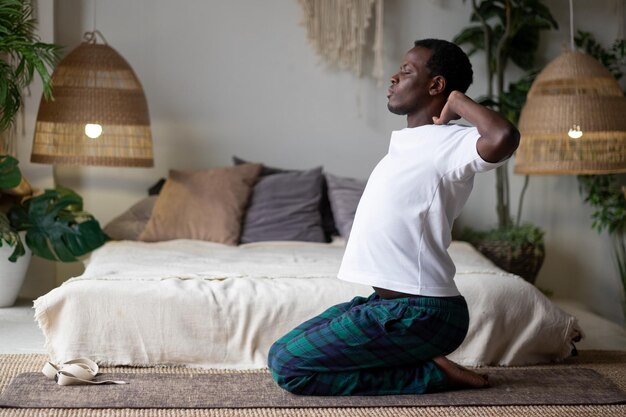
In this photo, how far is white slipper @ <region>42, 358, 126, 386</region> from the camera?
9.68 feet

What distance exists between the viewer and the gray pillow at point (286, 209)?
471 cm

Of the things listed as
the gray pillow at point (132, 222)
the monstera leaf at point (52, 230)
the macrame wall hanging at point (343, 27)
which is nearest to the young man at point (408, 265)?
the monstera leaf at point (52, 230)

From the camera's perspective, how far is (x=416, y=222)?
9.02ft

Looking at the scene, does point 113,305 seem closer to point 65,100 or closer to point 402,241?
point 402,241

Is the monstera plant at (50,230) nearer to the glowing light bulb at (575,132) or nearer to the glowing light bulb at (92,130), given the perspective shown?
the glowing light bulb at (92,130)

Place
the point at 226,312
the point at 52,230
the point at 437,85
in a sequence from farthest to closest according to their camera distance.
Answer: the point at 52,230 < the point at 226,312 < the point at 437,85

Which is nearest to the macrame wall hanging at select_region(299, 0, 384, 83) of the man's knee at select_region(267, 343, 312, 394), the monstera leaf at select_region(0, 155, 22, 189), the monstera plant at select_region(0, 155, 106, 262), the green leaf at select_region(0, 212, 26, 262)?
the monstera plant at select_region(0, 155, 106, 262)

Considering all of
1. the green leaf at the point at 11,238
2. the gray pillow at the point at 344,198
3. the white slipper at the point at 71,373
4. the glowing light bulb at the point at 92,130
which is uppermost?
the glowing light bulb at the point at 92,130

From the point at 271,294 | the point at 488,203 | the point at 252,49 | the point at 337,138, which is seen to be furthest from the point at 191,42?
the point at 271,294

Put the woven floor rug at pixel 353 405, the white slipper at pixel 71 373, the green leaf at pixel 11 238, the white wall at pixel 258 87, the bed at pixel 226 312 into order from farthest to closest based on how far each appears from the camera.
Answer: the white wall at pixel 258 87, the green leaf at pixel 11 238, the bed at pixel 226 312, the white slipper at pixel 71 373, the woven floor rug at pixel 353 405

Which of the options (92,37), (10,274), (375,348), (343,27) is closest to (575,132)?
(343,27)

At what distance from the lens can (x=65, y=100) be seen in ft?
14.7

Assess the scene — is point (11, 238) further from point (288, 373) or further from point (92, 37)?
point (288, 373)

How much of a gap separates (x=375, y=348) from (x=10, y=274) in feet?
7.46
